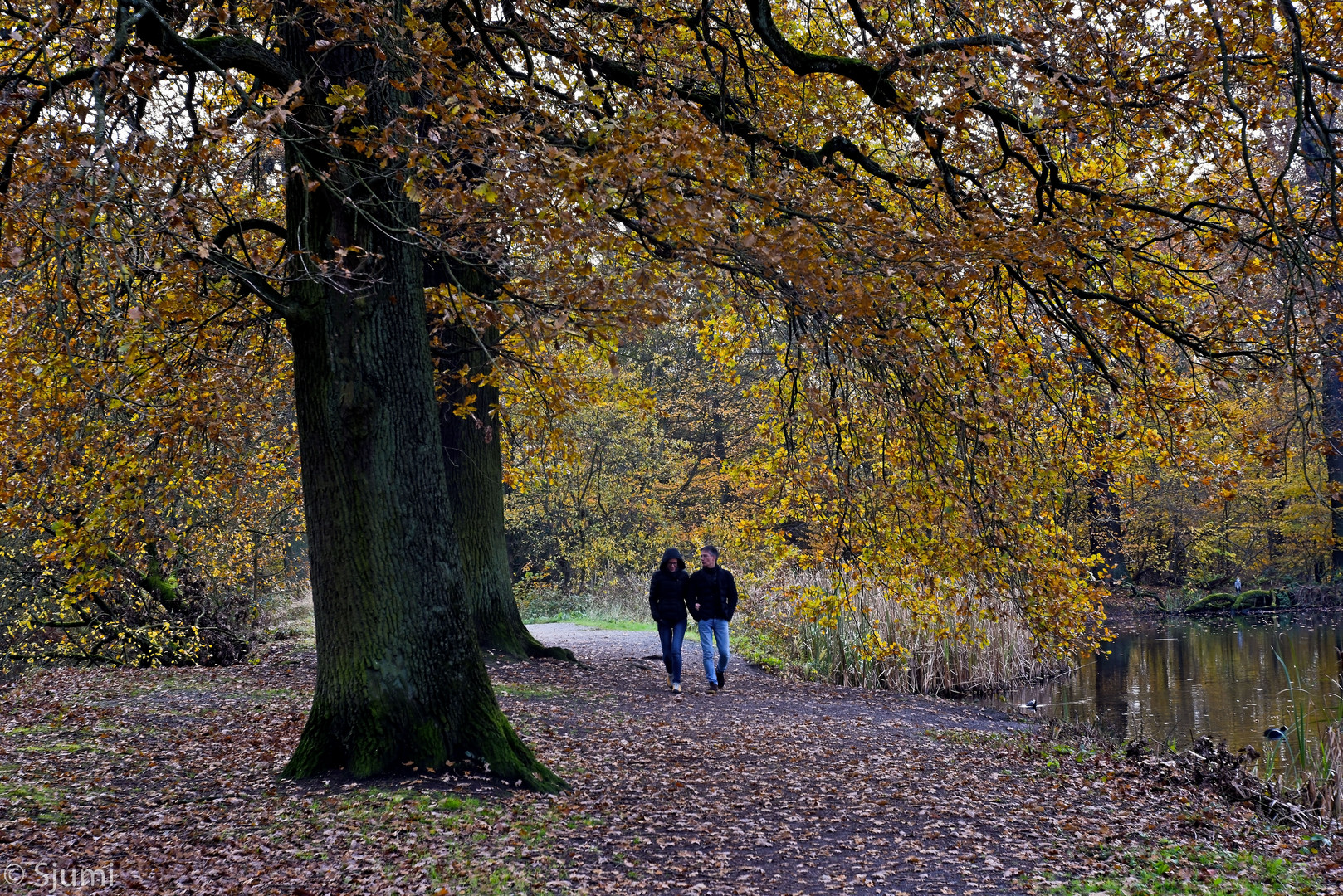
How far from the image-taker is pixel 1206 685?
14648 millimetres

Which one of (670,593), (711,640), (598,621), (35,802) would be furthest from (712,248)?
(598,621)

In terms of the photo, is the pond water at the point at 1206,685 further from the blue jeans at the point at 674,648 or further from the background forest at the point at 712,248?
the blue jeans at the point at 674,648

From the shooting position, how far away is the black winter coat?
37.5ft

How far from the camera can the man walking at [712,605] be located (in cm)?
1142

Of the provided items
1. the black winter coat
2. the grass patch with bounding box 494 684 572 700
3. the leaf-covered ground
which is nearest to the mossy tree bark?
the leaf-covered ground

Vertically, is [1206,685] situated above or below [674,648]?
below

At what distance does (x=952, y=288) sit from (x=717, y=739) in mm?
4695

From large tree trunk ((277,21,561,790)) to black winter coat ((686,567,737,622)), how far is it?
5081 mm

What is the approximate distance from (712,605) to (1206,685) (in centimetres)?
849

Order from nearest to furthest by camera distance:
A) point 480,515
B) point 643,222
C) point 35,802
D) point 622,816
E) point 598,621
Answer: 1. point 35,802
2. point 622,816
3. point 643,222
4. point 480,515
5. point 598,621

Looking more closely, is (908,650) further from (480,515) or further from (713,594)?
(480,515)

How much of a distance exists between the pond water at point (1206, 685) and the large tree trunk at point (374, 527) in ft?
23.4

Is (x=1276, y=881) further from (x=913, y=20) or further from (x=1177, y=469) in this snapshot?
(x=913, y=20)

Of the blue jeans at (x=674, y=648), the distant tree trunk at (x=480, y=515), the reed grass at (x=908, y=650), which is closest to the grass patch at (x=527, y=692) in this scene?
the distant tree trunk at (x=480, y=515)
